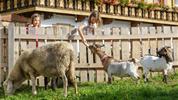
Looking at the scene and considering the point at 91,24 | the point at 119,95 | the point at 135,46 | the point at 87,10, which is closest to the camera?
the point at 119,95

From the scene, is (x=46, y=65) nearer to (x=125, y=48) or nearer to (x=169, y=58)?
(x=169, y=58)

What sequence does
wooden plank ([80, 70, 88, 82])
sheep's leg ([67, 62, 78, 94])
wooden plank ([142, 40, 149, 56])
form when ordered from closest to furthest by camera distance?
sheep's leg ([67, 62, 78, 94]), wooden plank ([80, 70, 88, 82]), wooden plank ([142, 40, 149, 56])

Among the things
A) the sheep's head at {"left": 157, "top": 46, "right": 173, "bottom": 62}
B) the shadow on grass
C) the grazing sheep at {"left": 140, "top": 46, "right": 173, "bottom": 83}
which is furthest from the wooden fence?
the shadow on grass

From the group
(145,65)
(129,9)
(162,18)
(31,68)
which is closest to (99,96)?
(31,68)

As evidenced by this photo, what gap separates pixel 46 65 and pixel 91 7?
12.3 metres

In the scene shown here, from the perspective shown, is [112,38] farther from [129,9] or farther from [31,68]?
[129,9]

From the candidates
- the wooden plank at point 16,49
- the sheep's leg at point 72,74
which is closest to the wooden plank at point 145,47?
the wooden plank at point 16,49

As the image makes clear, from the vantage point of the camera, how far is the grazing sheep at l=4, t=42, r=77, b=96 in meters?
10.9

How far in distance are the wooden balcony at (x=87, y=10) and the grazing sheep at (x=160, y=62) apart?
27.1 ft

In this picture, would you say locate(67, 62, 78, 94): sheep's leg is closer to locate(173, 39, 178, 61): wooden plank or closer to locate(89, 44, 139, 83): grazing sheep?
locate(89, 44, 139, 83): grazing sheep

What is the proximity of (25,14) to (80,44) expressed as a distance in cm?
790

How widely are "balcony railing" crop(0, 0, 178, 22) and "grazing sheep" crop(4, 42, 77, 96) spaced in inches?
368

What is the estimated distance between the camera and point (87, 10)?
2295 cm

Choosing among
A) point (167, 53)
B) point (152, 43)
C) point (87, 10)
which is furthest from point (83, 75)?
point (87, 10)
